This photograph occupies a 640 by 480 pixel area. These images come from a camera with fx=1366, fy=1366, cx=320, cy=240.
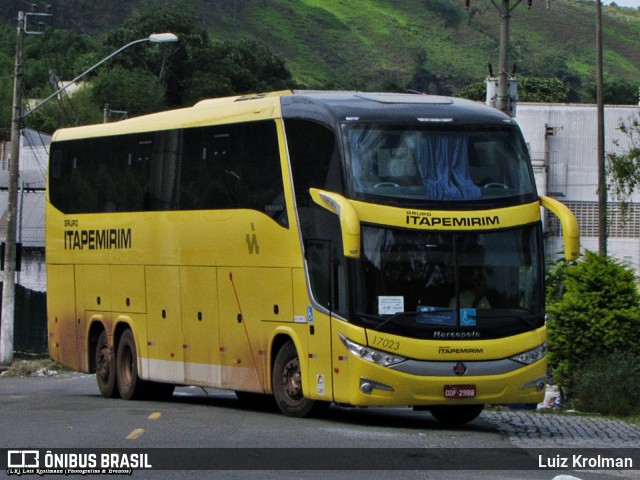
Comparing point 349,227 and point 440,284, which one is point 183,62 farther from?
point 349,227

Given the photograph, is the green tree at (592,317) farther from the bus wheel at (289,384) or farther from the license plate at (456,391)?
the license plate at (456,391)

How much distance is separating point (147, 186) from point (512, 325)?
7.71 meters

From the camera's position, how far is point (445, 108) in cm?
1788

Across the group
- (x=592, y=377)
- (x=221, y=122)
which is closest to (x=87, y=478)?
(x=221, y=122)

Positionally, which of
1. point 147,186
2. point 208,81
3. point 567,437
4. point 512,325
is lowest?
point 567,437

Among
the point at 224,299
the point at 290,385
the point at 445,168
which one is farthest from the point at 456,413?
the point at 224,299

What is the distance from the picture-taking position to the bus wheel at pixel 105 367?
24.0 meters

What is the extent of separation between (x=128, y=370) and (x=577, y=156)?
139 ft

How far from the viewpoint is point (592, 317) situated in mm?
23703

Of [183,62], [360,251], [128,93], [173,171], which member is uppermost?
[183,62]

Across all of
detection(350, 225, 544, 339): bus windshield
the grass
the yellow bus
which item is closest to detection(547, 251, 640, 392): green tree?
the yellow bus

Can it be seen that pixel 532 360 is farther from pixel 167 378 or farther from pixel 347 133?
pixel 167 378

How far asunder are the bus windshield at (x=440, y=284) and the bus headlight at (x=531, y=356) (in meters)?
0.30

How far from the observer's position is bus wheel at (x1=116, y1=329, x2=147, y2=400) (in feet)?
76.0
